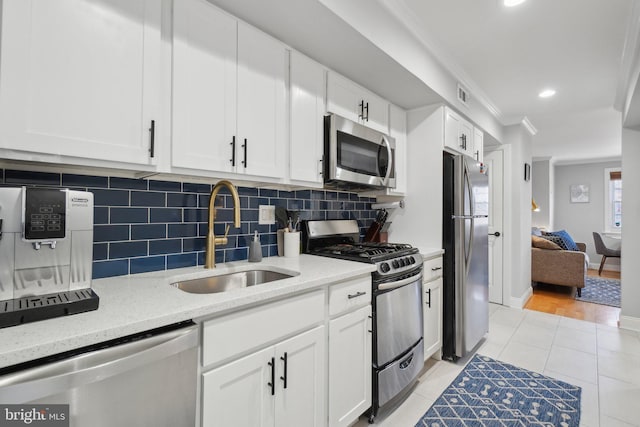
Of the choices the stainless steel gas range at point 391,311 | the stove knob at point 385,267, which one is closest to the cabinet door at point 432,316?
the stainless steel gas range at point 391,311

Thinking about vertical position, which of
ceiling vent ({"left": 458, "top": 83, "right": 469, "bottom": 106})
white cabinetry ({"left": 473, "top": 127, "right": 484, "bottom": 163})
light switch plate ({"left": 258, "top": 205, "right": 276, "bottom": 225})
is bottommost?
light switch plate ({"left": 258, "top": 205, "right": 276, "bottom": 225})

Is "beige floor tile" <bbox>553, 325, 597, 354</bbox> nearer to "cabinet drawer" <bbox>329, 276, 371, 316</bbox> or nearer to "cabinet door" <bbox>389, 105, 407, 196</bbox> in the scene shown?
"cabinet door" <bbox>389, 105, 407, 196</bbox>

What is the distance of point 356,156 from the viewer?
7.21 ft

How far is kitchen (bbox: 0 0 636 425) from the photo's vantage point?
3.26ft

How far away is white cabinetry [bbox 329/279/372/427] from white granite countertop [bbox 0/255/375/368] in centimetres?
11

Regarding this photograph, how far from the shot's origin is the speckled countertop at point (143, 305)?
2.42 ft

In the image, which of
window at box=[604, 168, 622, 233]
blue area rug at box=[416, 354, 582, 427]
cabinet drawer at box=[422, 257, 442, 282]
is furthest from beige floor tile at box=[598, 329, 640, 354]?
window at box=[604, 168, 622, 233]

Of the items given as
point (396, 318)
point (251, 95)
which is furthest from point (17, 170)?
point (396, 318)

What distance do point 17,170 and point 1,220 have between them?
0.39 meters

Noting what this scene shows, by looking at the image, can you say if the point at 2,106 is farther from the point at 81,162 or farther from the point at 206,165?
the point at 206,165

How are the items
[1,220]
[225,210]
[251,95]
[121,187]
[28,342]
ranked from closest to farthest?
[28,342], [1,220], [121,187], [251,95], [225,210]

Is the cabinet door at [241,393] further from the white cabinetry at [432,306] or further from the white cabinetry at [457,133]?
the white cabinetry at [457,133]

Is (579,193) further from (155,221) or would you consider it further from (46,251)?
(46,251)

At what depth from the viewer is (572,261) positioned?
4590 mm
